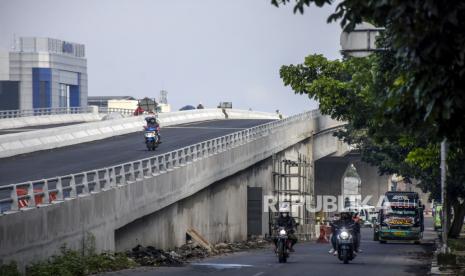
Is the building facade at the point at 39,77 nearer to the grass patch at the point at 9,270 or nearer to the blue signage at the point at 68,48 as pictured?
the blue signage at the point at 68,48

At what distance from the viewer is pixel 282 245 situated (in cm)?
3350

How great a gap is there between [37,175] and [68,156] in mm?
12969

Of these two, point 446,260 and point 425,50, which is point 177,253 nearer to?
point 446,260

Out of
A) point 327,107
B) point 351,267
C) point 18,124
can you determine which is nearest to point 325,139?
point 18,124

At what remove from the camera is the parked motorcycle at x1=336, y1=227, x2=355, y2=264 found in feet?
110

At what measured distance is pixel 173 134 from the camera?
79625mm

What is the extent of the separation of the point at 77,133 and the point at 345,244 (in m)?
40.5

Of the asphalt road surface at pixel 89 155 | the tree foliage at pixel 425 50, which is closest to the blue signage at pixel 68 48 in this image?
the asphalt road surface at pixel 89 155

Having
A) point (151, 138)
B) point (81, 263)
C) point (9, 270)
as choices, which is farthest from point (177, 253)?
point (151, 138)

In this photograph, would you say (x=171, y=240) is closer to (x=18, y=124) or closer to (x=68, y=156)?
(x=68, y=156)

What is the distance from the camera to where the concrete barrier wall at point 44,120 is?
84.6 metres

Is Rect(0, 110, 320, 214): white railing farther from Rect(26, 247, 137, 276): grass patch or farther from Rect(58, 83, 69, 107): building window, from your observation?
Rect(58, 83, 69, 107): building window

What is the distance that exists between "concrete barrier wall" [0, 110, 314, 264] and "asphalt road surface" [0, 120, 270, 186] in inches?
172

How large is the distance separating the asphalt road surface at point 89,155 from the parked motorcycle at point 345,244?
1383 cm
